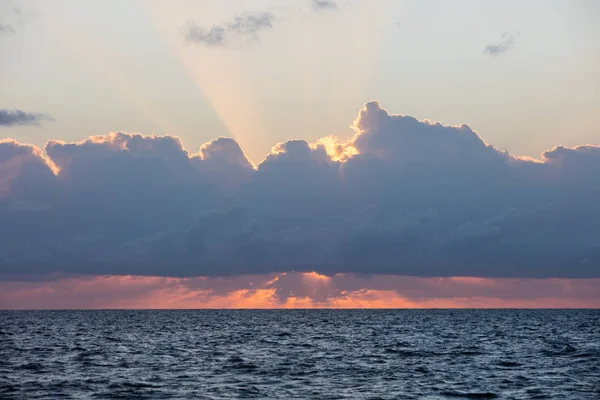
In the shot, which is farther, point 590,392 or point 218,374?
point 218,374

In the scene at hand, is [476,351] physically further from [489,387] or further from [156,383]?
[156,383]

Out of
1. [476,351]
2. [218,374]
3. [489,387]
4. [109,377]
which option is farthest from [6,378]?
[476,351]

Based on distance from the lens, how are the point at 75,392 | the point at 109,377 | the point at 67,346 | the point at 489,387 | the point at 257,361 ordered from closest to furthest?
the point at 75,392 < the point at 489,387 < the point at 109,377 < the point at 257,361 < the point at 67,346

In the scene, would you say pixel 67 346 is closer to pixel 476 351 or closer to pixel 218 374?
pixel 218 374

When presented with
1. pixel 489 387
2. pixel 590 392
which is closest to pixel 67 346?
pixel 489 387

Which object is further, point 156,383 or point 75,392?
point 156,383

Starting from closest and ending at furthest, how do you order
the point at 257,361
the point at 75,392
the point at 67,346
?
the point at 75,392 < the point at 257,361 < the point at 67,346

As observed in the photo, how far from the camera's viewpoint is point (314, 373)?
7094 cm

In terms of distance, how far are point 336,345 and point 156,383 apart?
5087cm

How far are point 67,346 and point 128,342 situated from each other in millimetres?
12229

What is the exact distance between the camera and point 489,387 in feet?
205

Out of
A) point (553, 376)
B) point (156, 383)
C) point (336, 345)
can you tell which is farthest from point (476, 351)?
point (156, 383)

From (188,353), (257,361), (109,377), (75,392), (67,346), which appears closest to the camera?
(75,392)

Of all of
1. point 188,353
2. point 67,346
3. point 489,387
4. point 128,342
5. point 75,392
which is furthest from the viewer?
point 128,342
